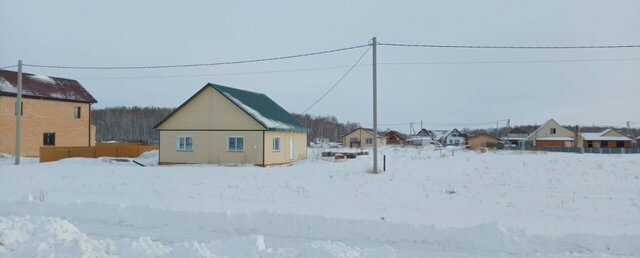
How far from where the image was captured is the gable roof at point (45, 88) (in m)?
33.4

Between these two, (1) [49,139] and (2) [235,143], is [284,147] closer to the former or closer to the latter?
(2) [235,143]

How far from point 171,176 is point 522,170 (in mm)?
15813

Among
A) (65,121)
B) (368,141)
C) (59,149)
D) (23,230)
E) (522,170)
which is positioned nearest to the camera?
(23,230)

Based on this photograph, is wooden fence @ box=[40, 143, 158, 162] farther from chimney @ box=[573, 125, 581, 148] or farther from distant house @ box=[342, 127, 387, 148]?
chimney @ box=[573, 125, 581, 148]

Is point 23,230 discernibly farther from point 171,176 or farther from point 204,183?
point 171,176

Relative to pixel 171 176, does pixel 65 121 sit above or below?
above

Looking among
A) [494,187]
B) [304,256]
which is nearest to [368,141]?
[494,187]

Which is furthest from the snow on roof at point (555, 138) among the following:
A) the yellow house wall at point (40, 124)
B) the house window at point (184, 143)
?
the yellow house wall at point (40, 124)

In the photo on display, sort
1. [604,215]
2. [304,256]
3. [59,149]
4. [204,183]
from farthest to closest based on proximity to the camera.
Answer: [59,149]
[204,183]
[604,215]
[304,256]

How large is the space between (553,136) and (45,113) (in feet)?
245

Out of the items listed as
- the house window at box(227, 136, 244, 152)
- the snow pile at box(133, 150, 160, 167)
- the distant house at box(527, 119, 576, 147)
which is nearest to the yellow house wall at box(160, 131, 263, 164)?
the house window at box(227, 136, 244, 152)

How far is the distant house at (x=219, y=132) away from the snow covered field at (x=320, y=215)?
6375 millimetres

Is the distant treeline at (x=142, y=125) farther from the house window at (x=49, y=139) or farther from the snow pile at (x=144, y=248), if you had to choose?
the snow pile at (x=144, y=248)

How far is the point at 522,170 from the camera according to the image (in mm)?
21172
